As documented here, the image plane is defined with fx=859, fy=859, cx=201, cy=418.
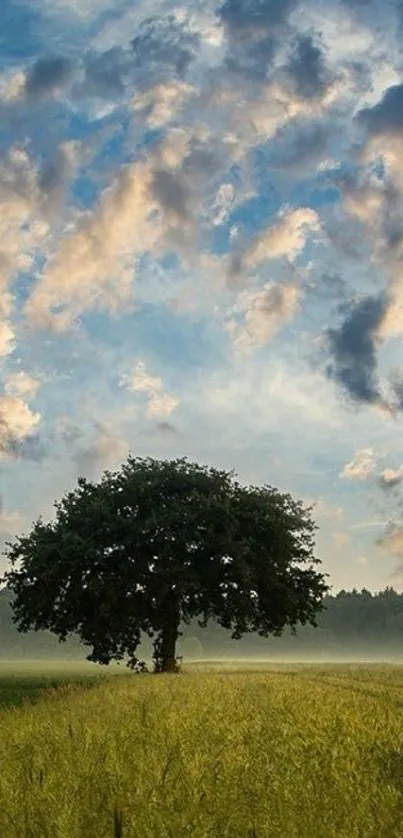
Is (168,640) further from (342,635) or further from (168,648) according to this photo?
(342,635)

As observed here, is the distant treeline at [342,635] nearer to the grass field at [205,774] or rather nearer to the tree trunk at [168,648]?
the tree trunk at [168,648]

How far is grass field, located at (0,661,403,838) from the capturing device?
657cm

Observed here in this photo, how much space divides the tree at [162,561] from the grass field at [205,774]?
95.0ft

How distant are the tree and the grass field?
95.0 ft

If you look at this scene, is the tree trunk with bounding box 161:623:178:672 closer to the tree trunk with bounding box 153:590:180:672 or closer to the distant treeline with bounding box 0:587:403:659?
the tree trunk with bounding box 153:590:180:672

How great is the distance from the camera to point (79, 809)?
7.05 meters

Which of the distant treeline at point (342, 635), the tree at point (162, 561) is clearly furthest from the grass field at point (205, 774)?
the distant treeline at point (342, 635)

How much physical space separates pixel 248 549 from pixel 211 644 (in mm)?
155597

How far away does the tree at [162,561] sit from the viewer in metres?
43.4

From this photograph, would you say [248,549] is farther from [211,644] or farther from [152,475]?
[211,644]

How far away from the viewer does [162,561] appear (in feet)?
143

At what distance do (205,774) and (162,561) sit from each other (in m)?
35.5

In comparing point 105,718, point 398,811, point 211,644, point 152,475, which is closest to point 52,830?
point 398,811

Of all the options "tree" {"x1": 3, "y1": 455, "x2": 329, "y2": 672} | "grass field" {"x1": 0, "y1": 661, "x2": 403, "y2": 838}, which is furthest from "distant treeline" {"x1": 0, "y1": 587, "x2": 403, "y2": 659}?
"grass field" {"x1": 0, "y1": 661, "x2": 403, "y2": 838}
